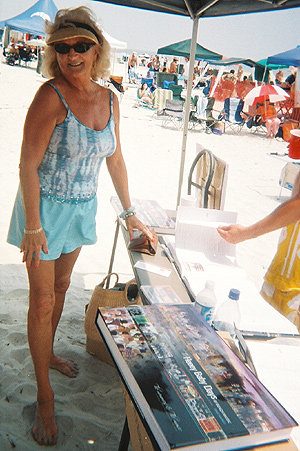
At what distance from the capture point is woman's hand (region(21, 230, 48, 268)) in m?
1.69

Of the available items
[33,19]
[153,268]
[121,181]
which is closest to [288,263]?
[153,268]

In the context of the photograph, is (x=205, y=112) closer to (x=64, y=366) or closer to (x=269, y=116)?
(x=269, y=116)

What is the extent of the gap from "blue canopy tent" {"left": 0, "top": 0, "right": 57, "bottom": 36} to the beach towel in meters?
18.3

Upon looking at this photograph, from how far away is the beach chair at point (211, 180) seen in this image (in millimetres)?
2297

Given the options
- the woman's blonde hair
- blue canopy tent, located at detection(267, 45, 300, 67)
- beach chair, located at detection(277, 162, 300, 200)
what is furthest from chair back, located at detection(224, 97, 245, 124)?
the woman's blonde hair

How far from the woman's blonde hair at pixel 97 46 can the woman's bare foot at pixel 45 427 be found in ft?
5.11

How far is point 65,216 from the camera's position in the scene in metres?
1.79

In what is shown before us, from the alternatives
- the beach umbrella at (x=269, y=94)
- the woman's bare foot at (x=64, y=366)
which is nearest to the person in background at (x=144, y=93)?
the beach umbrella at (x=269, y=94)

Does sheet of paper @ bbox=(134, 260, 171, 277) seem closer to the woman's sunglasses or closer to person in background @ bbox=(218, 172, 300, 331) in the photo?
person in background @ bbox=(218, 172, 300, 331)

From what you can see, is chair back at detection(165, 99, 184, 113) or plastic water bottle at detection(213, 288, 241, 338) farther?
chair back at detection(165, 99, 184, 113)

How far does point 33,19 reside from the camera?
60.0 feet

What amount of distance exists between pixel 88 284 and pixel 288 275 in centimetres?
203

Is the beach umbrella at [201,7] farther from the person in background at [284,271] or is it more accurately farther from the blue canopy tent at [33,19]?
the blue canopy tent at [33,19]

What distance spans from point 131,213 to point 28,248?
59cm
